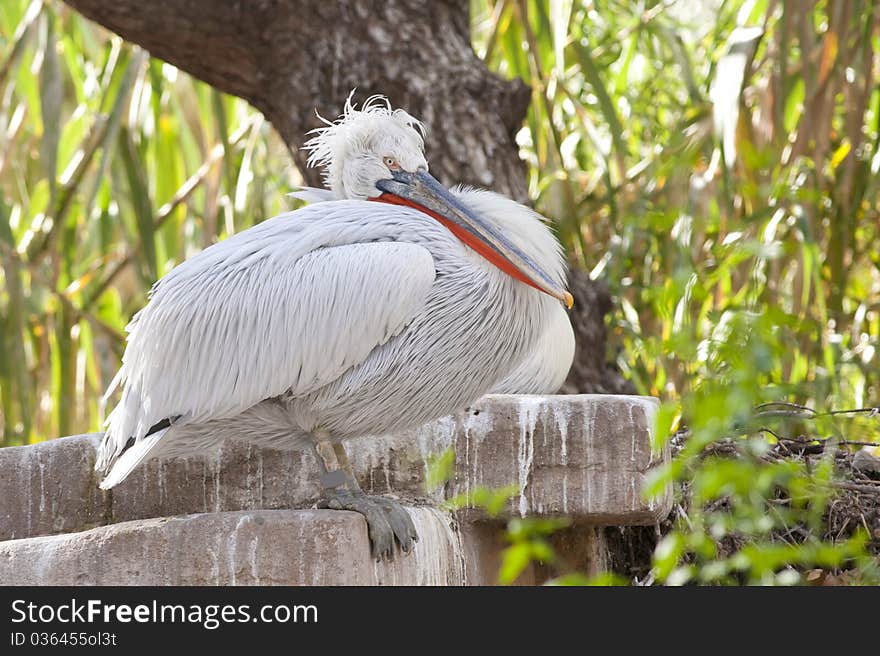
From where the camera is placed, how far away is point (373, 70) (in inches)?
183

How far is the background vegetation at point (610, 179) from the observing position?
181 inches

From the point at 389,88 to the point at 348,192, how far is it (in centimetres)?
119

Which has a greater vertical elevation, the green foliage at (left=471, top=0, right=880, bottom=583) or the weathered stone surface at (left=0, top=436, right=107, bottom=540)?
the green foliage at (left=471, top=0, right=880, bottom=583)

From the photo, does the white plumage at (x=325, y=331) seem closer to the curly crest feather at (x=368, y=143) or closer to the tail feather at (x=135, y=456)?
the tail feather at (x=135, y=456)

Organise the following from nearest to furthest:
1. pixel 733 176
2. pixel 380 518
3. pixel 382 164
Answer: pixel 380 518, pixel 382 164, pixel 733 176

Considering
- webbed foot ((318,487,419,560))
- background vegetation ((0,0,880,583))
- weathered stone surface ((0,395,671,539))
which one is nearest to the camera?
webbed foot ((318,487,419,560))

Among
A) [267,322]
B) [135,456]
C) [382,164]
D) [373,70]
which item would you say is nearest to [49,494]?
[135,456]

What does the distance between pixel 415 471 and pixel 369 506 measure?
59cm

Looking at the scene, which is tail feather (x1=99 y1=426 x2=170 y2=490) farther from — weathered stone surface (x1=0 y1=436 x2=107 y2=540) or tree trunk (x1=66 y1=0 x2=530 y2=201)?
tree trunk (x1=66 y1=0 x2=530 y2=201)

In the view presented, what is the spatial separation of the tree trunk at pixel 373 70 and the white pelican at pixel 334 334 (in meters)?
1.42

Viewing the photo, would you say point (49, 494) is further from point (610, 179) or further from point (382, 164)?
point (610, 179)

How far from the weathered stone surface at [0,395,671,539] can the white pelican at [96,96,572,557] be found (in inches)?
10.9

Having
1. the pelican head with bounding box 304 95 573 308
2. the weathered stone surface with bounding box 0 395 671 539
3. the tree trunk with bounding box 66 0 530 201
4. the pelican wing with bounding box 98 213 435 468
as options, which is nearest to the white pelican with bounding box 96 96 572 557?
the pelican wing with bounding box 98 213 435 468

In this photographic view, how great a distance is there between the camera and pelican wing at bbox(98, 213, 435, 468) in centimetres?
299
